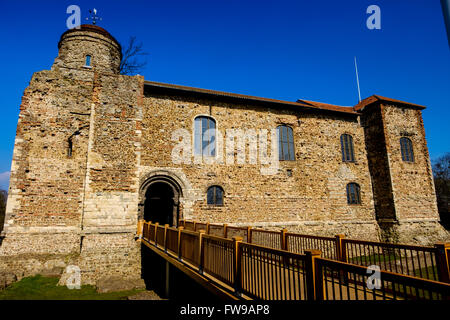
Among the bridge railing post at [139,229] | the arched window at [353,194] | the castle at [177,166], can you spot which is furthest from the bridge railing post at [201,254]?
the arched window at [353,194]

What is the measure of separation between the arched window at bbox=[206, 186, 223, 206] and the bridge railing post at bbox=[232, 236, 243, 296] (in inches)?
403

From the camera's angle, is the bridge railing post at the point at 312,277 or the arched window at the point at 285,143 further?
the arched window at the point at 285,143

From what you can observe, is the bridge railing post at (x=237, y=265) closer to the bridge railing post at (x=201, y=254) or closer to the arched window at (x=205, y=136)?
the bridge railing post at (x=201, y=254)

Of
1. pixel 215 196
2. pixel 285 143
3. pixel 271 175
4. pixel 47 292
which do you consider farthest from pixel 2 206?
pixel 285 143

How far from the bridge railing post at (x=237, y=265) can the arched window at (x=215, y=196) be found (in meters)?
10.2

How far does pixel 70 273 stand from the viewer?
11.0 meters

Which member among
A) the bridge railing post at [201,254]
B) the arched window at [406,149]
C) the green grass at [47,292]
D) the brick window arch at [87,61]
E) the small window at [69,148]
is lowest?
the green grass at [47,292]

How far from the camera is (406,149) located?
759 inches

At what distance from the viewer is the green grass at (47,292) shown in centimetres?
952

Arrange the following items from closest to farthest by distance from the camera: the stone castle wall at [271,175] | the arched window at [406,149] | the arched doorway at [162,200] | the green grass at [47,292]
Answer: the green grass at [47,292]
the arched doorway at [162,200]
the stone castle wall at [271,175]
the arched window at [406,149]

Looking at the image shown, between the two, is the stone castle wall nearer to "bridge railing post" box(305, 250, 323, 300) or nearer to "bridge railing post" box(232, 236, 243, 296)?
"bridge railing post" box(232, 236, 243, 296)
